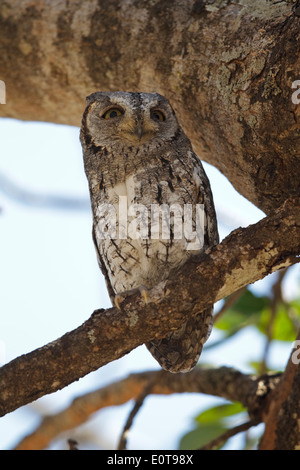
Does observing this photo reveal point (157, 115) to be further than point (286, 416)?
Yes

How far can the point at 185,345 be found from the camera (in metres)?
2.72

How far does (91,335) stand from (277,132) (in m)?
1.11

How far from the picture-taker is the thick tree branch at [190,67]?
2400 mm

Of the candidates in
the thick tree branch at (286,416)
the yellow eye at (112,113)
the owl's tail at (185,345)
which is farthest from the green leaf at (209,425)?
the yellow eye at (112,113)

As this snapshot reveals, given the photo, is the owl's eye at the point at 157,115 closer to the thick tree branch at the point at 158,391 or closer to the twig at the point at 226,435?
the thick tree branch at the point at 158,391

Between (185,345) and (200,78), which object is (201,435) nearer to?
(185,345)

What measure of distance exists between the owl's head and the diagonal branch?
89 cm

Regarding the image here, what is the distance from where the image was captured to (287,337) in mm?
3857

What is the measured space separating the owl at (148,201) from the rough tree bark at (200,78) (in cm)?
20

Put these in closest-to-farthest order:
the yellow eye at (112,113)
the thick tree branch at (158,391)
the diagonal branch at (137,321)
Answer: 1. the diagonal branch at (137,321)
2. the yellow eye at (112,113)
3. the thick tree branch at (158,391)

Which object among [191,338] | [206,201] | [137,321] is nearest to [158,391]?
[191,338]

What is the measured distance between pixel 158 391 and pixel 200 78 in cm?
196
